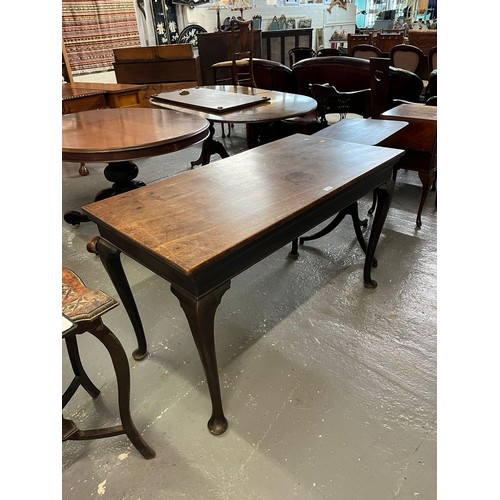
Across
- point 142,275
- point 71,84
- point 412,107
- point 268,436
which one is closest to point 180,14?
point 71,84

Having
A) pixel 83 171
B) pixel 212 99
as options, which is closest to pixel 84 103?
pixel 83 171

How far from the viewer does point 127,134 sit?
2119 millimetres

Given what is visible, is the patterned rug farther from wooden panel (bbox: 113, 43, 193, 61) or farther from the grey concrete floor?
the grey concrete floor

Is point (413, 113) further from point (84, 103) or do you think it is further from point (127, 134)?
point (84, 103)

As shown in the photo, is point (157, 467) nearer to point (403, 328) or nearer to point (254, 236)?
point (254, 236)

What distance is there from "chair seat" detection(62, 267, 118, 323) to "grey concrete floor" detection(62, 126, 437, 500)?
2.08 ft

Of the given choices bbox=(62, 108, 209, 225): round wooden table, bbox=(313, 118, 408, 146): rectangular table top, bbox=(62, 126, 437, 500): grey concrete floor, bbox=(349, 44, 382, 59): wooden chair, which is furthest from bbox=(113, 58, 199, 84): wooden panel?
bbox=(62, 126, 437, 500): grey concrete floor

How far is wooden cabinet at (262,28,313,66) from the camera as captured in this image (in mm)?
7078

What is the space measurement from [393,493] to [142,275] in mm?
1626

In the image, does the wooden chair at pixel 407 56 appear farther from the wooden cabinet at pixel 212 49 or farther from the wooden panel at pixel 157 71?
the wooden cabinet at pixel 212 49

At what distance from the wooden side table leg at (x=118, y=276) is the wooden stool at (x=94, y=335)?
0.66 feet

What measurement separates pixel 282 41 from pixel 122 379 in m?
7.53

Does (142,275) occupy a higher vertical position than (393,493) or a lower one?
higher

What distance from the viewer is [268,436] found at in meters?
1.30
